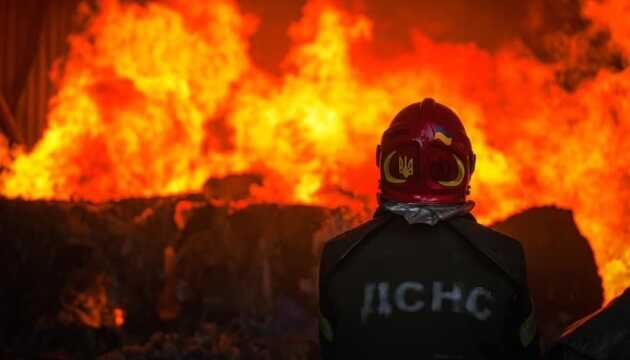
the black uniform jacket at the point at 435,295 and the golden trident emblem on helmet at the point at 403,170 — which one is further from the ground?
the golden trident emblem on helmet at the point at 403,170

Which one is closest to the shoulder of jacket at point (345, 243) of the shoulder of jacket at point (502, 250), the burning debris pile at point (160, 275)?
the shoulder of jacket at point (502, 250)

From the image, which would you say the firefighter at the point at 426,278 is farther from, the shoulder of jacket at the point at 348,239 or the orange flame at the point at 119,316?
the orange flame at the point at 119,316

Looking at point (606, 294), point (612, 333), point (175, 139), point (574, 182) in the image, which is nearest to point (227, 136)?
point (175, 139)

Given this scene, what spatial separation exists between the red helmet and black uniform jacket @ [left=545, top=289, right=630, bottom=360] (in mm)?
659

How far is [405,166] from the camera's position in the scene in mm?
2586

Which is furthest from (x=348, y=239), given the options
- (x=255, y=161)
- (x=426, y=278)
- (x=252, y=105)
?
(x=252, y=105)

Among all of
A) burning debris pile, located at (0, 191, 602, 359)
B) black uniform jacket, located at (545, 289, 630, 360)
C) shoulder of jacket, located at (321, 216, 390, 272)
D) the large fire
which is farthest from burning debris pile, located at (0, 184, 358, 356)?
black uniform jacket, located at (545, 289, 630, 360)

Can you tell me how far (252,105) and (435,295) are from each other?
8206mm

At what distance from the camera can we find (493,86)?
9.42 meters

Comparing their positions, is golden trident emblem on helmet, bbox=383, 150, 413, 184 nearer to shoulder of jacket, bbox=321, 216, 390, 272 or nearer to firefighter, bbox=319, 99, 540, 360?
firefighter, bbox=319, 99, 540, 360

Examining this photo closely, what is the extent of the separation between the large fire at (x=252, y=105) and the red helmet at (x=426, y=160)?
5529 mm

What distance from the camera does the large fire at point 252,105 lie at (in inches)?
354

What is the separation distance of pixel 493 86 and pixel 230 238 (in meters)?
4.48

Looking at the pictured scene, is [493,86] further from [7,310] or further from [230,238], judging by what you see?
[7,310]
